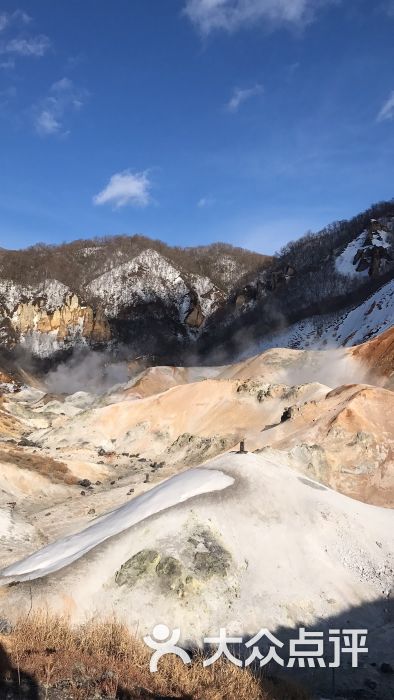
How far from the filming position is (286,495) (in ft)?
44.0

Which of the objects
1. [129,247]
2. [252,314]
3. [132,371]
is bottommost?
[132,371]

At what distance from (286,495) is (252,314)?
10110cm

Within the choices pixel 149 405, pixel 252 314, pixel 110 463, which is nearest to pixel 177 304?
pixel 252 314

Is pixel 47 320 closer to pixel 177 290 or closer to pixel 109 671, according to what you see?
pixel 177 290

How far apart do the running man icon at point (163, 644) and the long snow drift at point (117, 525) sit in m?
2.72

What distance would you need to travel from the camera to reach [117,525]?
12648mm

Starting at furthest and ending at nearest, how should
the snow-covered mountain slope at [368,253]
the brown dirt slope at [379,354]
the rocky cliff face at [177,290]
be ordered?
the rocky cliff face at [177,290] → the snow-covered mountain slope at [368,253] → the brown dirt slope at [379,354]

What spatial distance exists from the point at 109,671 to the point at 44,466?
24.2 m

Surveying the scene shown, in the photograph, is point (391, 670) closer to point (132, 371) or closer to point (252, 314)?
point (132, 371)

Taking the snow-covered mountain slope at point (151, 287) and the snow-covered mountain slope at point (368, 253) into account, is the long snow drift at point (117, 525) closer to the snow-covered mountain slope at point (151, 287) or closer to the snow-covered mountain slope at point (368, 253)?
the snow-covered mountain slope at point (368, 253)
